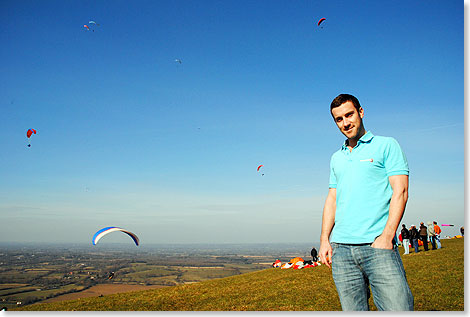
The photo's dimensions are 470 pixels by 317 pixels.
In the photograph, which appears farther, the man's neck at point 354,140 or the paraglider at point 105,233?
the paraglider at point 105,233

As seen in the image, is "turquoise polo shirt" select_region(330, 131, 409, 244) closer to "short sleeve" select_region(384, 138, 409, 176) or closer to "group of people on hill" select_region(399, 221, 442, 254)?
"short sleeve" select_region(384, 138, 409, 176)

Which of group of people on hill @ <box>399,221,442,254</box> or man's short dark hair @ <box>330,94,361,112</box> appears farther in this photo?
group of people on hill @ <box>399,221,442,254</box>

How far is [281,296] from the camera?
32.2ft

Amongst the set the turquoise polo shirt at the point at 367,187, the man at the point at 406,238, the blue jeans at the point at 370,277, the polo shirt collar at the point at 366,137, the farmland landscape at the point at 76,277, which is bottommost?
the farmland landscape at the point at 76,277

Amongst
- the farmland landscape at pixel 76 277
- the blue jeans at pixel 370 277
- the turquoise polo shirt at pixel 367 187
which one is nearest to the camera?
the blue jeans at pixel 370 277

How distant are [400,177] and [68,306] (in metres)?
12.2

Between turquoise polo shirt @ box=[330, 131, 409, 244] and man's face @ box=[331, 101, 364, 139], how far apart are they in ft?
0.27

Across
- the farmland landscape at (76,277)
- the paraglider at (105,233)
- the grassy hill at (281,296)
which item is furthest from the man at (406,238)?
the farmland landscape at (76,277)

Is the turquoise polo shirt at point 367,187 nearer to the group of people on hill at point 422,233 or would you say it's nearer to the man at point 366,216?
the man at point 366,216

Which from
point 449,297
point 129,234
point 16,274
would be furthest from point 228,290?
point 16,274

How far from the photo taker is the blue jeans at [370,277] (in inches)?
92.5

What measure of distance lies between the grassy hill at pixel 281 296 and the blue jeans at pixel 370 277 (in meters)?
6.10

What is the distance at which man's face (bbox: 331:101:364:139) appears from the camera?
2730 millimetres

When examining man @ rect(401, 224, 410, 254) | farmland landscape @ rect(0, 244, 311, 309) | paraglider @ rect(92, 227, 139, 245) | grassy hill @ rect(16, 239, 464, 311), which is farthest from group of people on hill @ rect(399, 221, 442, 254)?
farmland landscape @ rect(0, 244, 311, 309)
